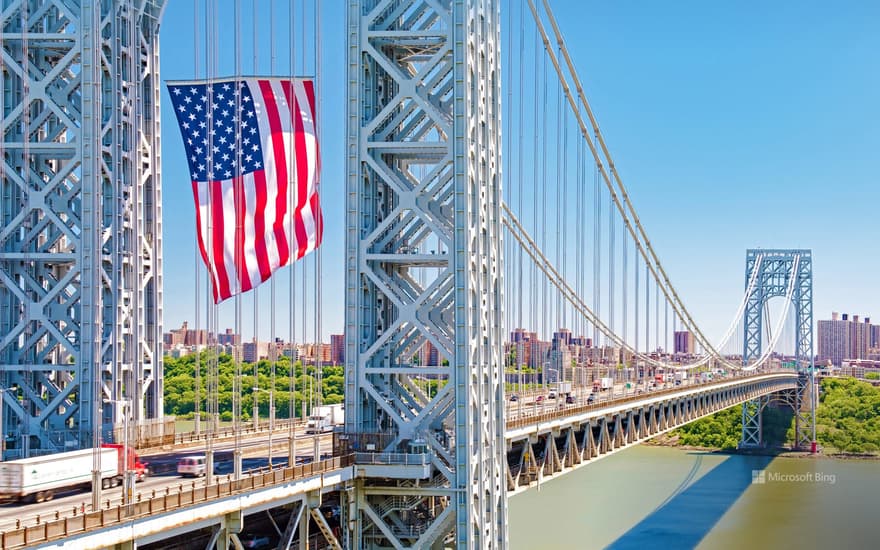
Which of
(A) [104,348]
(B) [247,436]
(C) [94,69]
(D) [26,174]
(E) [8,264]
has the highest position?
(C) [94,69]

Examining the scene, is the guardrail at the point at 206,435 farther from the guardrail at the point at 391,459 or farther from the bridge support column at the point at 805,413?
the bridge support column at the point at 805,413

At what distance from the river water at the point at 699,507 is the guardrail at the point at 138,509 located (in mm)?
28526

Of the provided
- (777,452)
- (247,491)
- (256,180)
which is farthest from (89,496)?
(777,452)

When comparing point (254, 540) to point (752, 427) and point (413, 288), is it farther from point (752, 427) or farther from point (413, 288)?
point (752, 427)

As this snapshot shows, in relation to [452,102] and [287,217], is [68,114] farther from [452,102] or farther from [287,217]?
[452,102]

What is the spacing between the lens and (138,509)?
15.0m

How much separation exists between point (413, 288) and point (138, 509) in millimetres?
10005

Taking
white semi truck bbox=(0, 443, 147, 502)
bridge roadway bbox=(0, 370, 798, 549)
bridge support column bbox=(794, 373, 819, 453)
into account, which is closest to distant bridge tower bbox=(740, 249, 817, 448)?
bridge support column bbox=(794, 373, 819, 453)

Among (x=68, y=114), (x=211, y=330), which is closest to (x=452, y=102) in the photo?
(x=211, y=330)

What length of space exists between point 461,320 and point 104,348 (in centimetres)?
976

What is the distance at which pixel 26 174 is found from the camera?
83.1ft

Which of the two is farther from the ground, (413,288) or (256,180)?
(256,180)

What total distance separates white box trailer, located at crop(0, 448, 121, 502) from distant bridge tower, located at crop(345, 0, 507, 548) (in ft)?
16.7

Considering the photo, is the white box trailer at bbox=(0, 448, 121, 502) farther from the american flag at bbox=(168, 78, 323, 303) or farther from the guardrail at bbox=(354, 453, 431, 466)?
the american flag at bbox=(168, 78, 323, 303)
